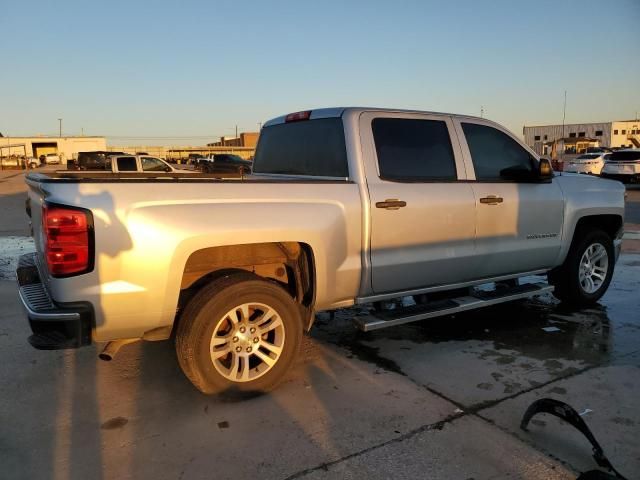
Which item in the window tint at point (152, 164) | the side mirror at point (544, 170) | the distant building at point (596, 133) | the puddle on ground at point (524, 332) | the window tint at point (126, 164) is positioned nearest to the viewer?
the puddle on ground at point (524, 332)

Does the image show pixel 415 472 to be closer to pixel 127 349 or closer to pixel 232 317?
pixel 232 317

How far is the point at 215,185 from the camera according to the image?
3.35 metres

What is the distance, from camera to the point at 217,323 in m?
3.42

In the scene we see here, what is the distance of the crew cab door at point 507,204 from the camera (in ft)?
15.3

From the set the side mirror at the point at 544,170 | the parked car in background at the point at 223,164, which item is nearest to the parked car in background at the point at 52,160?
the parked car in background at the point at 223,164

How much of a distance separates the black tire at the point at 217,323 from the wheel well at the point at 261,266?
143 millimetres

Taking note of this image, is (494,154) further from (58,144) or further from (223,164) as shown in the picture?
(58,144)

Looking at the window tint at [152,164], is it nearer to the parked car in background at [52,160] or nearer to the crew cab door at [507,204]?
the crew cab door at [507,204]

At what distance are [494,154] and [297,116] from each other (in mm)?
1898

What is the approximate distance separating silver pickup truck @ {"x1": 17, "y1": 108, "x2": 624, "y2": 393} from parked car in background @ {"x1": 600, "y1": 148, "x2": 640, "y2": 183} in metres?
18.3

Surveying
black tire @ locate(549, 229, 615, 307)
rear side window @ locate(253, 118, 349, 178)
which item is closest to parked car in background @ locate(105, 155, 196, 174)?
rear side window @ locate(253, 118, 349, 178)

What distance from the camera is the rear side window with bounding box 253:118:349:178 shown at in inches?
165

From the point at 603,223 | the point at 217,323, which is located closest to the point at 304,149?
the point at 217,323

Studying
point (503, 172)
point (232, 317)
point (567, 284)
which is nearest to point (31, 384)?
point (232, 317)
